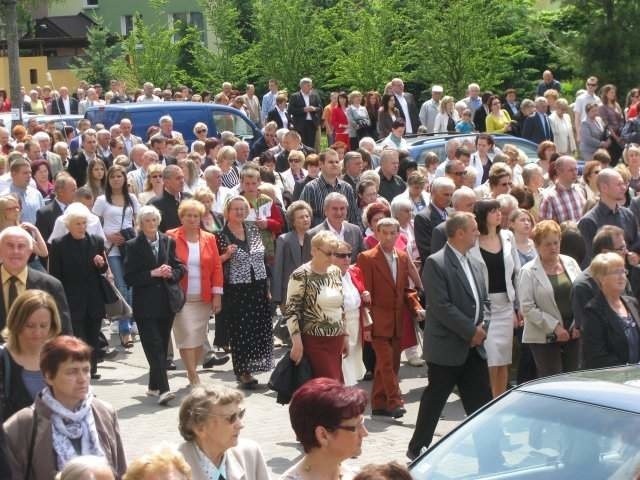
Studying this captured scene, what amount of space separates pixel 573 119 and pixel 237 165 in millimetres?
12342

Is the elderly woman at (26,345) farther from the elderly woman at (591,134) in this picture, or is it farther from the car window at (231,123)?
the car window at (231,123)

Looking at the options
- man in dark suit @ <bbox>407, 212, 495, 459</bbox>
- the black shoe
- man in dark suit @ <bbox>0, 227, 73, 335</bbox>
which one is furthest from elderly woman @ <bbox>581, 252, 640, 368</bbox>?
the black shoe

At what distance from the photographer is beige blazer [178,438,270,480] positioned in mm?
6332

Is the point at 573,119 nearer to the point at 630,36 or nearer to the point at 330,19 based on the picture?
the point at 630,36

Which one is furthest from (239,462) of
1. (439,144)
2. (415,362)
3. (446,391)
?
(439,144)

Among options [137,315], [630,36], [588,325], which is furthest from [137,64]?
[588,325]

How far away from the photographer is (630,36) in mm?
A: 35938

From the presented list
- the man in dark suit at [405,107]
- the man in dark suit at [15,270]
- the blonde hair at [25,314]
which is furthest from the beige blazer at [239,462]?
the man in dark suit at [405,107]

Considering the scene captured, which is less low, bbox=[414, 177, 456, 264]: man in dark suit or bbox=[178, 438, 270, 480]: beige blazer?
bbox=[414, 177, 456, 264]: man in dark suit

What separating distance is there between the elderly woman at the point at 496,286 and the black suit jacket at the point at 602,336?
1.80 metres

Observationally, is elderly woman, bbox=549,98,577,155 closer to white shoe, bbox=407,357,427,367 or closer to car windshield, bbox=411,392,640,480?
white shoe, bbox=407,357,427,367

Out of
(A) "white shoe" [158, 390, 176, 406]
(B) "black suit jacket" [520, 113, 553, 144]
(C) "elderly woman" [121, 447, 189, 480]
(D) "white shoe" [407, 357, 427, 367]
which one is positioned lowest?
(D) "white shoe" [407, 357, 427, 367]

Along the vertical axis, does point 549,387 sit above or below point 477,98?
below

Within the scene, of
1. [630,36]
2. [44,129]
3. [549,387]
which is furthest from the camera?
[630,36]
